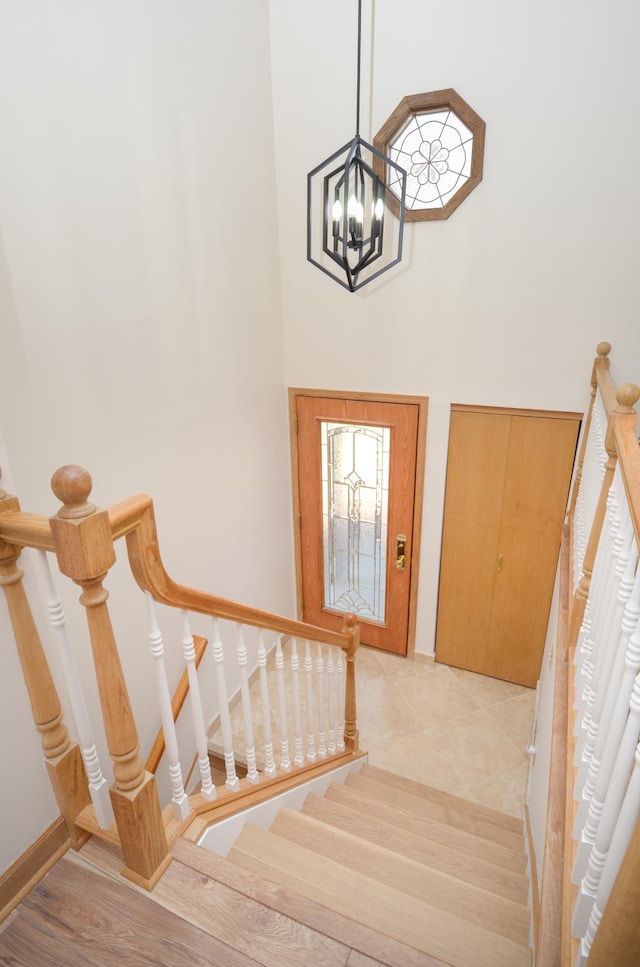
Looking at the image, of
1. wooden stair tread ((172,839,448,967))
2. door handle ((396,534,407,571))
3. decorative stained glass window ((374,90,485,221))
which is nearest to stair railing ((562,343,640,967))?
wooden stair tread ((172,839,448,967))

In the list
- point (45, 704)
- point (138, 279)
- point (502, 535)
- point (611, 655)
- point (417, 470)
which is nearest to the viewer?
point (611, 655)

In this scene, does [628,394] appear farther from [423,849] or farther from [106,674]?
[423,849]

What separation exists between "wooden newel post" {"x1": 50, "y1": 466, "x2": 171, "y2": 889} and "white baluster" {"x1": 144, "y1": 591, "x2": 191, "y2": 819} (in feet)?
0.33

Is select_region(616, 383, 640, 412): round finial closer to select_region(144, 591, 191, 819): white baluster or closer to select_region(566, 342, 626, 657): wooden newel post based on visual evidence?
select_region(566, 342, 626, 657): wooden newel post

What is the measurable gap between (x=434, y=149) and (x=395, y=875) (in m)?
3.64

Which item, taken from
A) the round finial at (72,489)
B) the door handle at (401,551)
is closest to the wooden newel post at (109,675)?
the round finial at (72,489)

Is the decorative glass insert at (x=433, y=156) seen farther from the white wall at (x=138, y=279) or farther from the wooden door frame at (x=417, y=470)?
the wooden door frame at (x=417, y=470)

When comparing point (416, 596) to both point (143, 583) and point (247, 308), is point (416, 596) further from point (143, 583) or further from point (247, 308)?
point (143, 583)

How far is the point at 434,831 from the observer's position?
8.07ft

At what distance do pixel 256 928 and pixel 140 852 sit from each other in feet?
1.12

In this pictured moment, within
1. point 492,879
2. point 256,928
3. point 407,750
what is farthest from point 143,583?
point 407,750

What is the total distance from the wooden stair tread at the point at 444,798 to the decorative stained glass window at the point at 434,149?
3432 millimetres

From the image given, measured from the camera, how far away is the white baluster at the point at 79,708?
1.17m

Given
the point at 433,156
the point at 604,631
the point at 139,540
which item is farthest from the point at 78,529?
the point at 433,156
